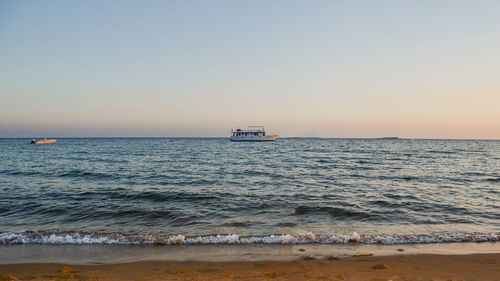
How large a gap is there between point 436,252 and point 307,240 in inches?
135

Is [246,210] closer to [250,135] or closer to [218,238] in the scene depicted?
[218,238]

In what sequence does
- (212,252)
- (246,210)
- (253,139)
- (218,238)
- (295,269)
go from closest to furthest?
(295,269) < (212,252) < (218,238) < (246,210) < (253,139)

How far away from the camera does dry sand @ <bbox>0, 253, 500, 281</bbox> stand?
7.48 m

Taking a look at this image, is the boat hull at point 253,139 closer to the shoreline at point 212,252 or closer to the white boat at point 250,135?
the white boat at point 250,135

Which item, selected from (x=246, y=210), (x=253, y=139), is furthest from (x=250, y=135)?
(x=246, y=210)

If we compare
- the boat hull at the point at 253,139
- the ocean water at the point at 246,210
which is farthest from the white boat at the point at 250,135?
the ocean water at the point at 246,210

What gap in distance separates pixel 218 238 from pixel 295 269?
11.5 feet

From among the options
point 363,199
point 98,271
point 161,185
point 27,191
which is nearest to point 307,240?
point 98,271

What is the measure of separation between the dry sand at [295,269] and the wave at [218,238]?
171cm

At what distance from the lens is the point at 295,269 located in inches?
322

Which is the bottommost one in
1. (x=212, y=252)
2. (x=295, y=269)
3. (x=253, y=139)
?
(x=212, y=252)

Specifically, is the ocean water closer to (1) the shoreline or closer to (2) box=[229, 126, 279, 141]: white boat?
(1) the shoreline

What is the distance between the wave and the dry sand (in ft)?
5.61

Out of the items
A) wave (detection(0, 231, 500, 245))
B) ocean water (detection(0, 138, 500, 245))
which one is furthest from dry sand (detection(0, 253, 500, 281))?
ocean water (detection(0, 138, 500, 245))
